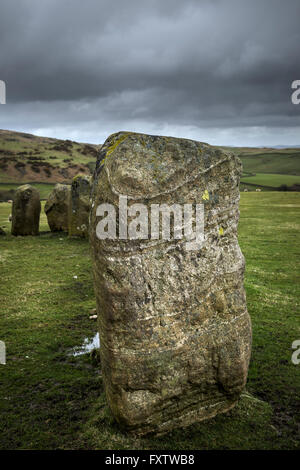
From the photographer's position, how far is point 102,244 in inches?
216

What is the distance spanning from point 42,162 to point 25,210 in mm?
72259

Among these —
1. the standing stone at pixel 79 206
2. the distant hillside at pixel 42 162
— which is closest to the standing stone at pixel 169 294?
the standing stone at pixel 79 206

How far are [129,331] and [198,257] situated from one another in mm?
1608

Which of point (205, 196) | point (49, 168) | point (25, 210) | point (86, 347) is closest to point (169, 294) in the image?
point (205, 196)

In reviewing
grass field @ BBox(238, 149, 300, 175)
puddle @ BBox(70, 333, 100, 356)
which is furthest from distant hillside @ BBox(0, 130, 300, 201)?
puddle @ BBox(70, 333, 100, 356)

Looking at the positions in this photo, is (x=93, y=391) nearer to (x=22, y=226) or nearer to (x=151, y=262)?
(x=151, y=262)

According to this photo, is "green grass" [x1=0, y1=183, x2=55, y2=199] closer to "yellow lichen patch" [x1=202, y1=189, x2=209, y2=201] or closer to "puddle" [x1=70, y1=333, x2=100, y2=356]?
"puddle" [x1=70, y1=333, x2=100, y2=356]

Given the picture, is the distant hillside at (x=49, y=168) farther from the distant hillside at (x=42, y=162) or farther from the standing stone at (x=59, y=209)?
the standing stone at (x=59, y=209)

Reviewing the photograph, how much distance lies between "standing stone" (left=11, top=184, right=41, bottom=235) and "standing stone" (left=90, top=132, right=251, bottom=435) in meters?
17.6

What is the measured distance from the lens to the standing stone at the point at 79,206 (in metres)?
20.8

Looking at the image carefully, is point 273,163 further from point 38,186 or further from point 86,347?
point 86,347

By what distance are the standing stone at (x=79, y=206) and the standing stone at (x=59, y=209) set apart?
226cm

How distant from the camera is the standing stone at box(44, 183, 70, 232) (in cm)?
2375
